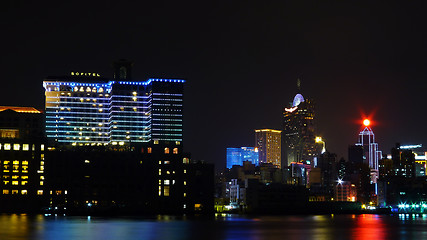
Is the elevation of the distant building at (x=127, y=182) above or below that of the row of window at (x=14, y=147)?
below

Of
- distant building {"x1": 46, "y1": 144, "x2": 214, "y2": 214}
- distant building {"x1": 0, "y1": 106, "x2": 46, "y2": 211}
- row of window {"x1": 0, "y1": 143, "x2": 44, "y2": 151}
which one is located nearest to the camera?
distant building {"x1": 0, "y1": 106, "x2": 46, "y2": 211}

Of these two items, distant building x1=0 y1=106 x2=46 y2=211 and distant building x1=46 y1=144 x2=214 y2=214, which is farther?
distant building x1=46 y1=144 x2=214 y2=214

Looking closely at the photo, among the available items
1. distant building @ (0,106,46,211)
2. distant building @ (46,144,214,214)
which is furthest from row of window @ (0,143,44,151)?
distant building @ (46,144,214,214)

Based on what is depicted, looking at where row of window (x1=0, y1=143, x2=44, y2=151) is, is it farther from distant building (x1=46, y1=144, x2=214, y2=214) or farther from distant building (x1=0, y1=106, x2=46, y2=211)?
distant building (x1=46, y1=144, x2=214, y2=214)

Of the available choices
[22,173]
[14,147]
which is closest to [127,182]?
[22,173]

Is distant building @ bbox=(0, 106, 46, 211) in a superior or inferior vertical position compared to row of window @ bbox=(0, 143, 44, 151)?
inferior

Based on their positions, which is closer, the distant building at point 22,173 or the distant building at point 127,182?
the distant building at point 22,173

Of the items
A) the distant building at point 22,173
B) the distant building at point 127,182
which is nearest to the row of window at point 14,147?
the distant building at point 22,173

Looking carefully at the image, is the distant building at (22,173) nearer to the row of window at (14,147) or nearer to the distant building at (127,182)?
the row of window at (14,147)

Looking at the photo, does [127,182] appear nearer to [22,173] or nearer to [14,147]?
[22,173]

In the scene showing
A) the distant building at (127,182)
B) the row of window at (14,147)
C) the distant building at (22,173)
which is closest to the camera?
the distant building at (22,173)

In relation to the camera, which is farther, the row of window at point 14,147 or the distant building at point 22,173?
the row of window at point 14,147

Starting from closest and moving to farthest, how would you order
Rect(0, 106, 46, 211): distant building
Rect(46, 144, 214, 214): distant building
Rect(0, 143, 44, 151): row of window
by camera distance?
Rect(0, 106, 46, 211): distant building → Rect(46, 144, 214, 214): distant building → Rect(0, 143, 44, 151): row of window

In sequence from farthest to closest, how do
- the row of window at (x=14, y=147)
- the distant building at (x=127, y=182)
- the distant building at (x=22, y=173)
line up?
the row of window at (x=14, y=147) < the distant building at (x=127, y=182) < the distant building at (x=22, y=173)
